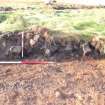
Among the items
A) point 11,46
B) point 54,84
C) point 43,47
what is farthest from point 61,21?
point 54,84

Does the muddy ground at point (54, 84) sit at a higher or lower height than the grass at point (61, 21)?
lower

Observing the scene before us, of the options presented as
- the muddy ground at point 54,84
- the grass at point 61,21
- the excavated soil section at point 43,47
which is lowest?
the muddy ground at point 54,84

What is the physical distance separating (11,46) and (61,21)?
1.76m

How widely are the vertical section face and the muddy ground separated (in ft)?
1.37

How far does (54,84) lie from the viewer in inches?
287

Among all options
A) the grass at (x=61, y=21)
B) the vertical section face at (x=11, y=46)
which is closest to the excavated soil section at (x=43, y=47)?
the vertical section face at (x=11, y=46)

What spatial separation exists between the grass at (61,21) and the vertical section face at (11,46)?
246mm

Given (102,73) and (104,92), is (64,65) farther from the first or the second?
(104,92)

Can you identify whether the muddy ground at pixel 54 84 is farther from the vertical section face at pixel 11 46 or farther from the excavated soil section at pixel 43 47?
the vertical section face at pixel 11 46

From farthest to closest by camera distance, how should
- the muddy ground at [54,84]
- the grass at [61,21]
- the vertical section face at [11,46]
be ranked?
the grass at [61,21] < the vertical section face at [11,46] < the muddy ground at [54,84]

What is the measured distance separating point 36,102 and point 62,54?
7.25 feet

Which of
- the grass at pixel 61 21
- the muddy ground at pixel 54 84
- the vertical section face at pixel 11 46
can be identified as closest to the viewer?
the muddy ground at pixel 54 84

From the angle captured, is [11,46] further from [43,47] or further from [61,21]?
[61,21]

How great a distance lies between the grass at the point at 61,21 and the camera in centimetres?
911
